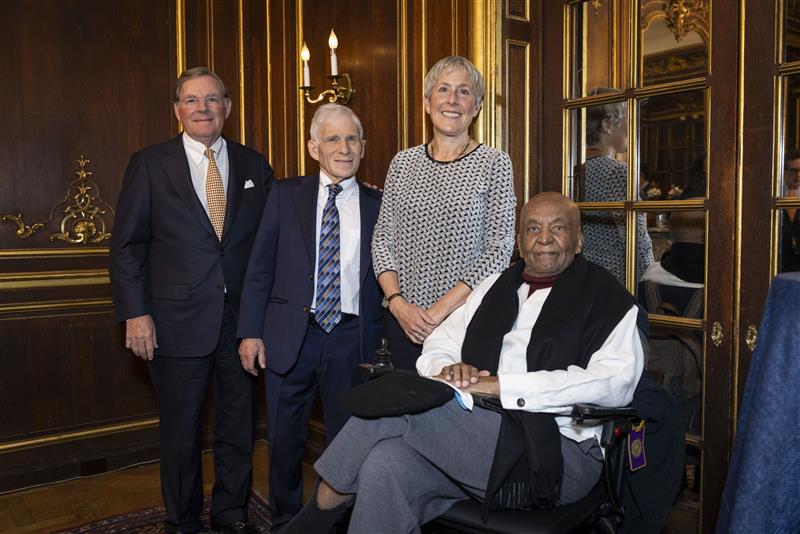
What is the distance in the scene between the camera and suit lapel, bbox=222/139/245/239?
2865mm

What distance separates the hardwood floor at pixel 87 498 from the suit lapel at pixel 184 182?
1368mm

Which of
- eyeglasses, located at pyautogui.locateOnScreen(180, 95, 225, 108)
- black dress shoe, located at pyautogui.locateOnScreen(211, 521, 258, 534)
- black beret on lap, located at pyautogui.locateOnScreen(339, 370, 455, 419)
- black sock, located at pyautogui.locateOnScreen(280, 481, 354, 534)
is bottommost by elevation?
black dress shoe, located at pyautogui.locateOnScreen(211, 521, 258, 534)

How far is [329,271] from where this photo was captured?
8.79 ft

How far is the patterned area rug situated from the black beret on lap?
1.38m

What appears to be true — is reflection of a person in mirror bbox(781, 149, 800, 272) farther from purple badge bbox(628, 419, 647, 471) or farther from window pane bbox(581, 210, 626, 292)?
purple badge bbox(628, 419, 647, 471)

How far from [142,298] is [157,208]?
34 centimetres

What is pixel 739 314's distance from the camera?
7.85 feet

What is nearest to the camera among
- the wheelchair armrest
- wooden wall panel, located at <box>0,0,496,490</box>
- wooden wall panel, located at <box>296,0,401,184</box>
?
the wheelchair armrest

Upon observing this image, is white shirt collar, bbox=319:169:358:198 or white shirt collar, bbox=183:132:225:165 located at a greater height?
white shirt collar, bbox=183:132:225:165

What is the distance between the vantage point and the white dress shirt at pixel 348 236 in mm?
2697

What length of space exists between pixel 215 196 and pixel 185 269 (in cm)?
30

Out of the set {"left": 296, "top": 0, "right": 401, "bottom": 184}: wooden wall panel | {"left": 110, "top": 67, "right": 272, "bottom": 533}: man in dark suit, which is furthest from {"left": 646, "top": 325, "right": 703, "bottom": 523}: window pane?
{"left": 110, "top": 67, "right": 272, "bottom": 533}: man in dark suit

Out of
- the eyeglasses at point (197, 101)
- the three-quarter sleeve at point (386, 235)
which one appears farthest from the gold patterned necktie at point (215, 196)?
the three-quarter sleeve at point (386, 235)

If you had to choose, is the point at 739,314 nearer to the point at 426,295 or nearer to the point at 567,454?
the point at 567,454
